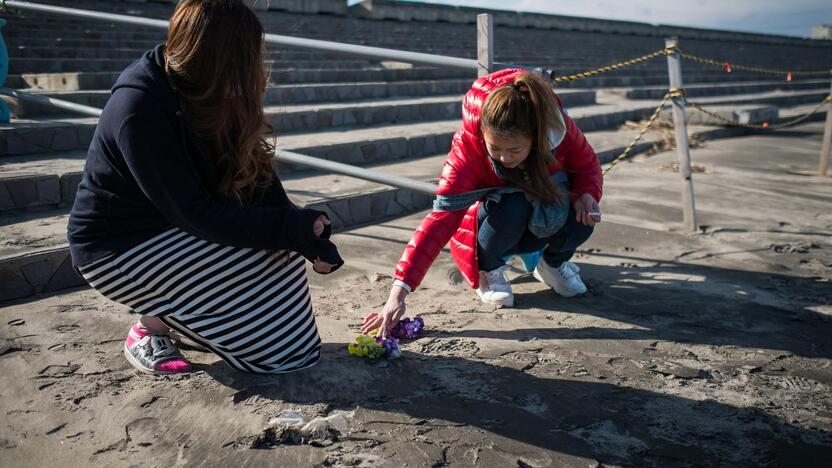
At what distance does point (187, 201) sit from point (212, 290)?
0.96 ft

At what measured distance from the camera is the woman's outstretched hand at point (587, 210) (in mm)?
2514

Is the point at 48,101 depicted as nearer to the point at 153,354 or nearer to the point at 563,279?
the point at 153,354

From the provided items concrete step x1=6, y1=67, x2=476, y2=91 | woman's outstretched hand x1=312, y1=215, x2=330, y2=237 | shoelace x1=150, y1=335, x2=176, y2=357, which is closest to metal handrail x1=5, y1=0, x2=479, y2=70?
woman's outstretched hand x1=312, y1=215, x2=330, y2=237

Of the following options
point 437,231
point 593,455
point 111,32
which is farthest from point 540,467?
point 111,32

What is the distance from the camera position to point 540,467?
5.38 feet

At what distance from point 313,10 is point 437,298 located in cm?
1207

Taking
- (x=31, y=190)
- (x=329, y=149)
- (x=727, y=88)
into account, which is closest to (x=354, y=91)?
(x=329, y=149)

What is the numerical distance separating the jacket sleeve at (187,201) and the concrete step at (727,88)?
34.2 ft

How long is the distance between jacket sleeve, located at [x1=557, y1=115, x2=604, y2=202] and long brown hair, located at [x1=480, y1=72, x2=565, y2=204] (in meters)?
0.14

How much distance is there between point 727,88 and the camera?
14055 millimetres

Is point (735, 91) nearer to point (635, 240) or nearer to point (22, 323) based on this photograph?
point (635, 240)

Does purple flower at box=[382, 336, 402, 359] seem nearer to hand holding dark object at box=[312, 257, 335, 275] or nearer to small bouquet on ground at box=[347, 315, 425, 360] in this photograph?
small bouquet on ground at box=[347, 315, 425, 360]

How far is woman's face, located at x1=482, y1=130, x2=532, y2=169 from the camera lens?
2.23 metres

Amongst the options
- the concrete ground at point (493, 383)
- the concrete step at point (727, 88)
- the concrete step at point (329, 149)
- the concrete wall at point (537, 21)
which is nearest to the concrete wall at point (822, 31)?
the concrete wall at point (537, 21)
